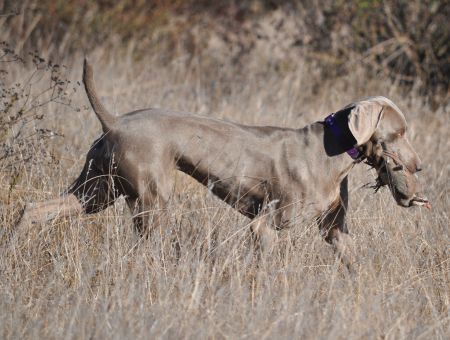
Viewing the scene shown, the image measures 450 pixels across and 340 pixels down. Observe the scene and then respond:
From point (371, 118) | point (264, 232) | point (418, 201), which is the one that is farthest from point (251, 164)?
point (418, 201)

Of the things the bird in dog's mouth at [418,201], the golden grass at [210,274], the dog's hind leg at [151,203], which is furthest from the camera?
the bird in dog's mouth at [418,201]

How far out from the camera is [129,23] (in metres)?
10.8

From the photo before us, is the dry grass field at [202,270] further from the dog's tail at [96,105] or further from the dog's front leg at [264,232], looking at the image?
the dog's tail at [96,105]

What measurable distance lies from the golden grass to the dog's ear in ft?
1.94

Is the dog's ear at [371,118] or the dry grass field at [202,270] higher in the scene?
the dog's ear at [371,118]

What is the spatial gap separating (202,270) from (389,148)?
4.68 ft

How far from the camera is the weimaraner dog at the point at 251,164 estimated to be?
444 cm

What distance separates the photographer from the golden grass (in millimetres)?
3389

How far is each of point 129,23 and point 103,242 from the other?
6.82 metres

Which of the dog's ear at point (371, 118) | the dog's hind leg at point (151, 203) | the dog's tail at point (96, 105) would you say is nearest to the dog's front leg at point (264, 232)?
the dog's hind leg at point (151, 203)

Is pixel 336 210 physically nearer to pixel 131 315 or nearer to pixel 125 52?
pixel 131 315

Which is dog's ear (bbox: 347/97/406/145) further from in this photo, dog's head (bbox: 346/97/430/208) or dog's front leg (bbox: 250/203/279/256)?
dog's front leg (bbox: 250/203/279/256)

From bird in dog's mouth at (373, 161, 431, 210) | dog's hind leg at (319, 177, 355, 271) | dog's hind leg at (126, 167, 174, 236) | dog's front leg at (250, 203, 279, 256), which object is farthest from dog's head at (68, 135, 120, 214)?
bird in dog's mouth at (373, 161, 431, 210)

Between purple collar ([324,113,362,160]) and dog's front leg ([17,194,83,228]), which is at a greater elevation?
purple collar ([324,113,362,160])
